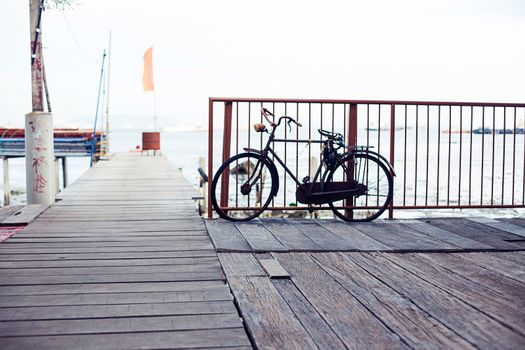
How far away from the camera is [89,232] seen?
4.88m

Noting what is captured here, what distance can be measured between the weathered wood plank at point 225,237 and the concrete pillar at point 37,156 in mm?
2369

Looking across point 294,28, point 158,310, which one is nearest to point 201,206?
point 158,310

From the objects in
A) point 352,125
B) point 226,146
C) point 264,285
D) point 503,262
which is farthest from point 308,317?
point 352,125

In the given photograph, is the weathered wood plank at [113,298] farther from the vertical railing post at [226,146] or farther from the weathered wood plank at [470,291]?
the vertical railing post at [226,146]

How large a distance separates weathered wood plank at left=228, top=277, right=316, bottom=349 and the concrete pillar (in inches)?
165

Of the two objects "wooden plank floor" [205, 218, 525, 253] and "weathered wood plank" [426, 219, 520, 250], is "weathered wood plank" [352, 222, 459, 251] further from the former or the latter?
"weathered wood plank" [426, 219, 520, 250]

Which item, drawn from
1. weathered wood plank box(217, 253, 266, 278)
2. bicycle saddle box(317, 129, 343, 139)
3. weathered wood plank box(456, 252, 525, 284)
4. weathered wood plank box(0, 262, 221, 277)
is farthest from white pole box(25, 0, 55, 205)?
weathered wood plank box(456, 252, 525, 284)

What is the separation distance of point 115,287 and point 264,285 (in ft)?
2.45

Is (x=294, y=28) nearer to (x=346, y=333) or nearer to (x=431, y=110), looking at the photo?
(x=431, y=110)

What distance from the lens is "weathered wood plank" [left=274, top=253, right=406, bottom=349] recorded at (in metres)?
2.30

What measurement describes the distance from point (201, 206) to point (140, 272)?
8.98 m

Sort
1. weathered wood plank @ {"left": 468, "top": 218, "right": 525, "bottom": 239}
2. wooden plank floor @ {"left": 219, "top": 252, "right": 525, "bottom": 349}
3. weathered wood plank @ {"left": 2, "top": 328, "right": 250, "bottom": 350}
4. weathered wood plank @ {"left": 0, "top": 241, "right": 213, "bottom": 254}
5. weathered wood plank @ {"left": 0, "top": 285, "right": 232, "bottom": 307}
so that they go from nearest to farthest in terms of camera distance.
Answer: weathered wood plank @ {"left": 2, "top": 328, "right": 250, "bottom": 350}
wooden plank floor @ {"left": 219, "top": 252, "right": 525, "bottom": 349}
weathered wood plank @ {"left": 0, "top": 285, "right": 232, "bottom": 307}
weathered wood plank @ {"left": 0, "top": 241, "right": 213, "bottom": 254}
weathered wood plank @ {"left": 468, "top": 218, "right": 525, "bottom": 239}

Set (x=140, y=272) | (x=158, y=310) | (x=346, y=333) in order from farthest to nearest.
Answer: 1. (x=140, y=272)
2. (x=158, y=310)
3. (x=346, y=333)

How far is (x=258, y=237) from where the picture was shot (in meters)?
4.55
